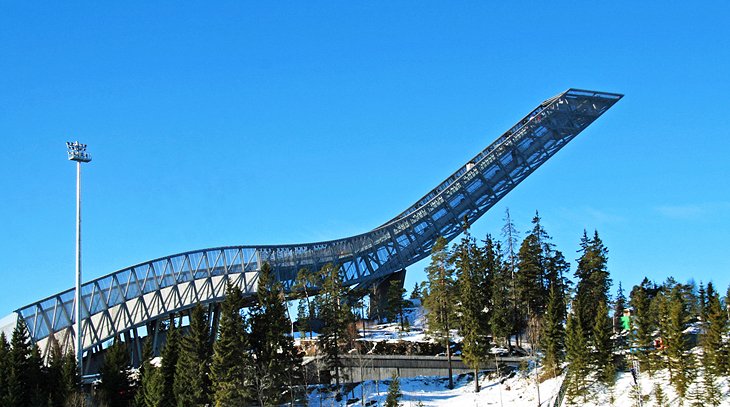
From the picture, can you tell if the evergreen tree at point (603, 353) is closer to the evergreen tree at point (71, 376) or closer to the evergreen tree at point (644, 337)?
the evergreen tree at point (644, 337)

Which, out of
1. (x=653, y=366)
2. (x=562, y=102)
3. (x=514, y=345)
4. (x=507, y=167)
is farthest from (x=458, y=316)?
(x=562, y=102)

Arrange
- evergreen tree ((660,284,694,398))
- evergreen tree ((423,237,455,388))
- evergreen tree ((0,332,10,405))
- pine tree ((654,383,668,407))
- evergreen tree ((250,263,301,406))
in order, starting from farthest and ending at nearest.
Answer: evergreen tree ((423,237,455,388)) → evergreen tree ((250,263,301,406)) → evergreen tree ((660,284,694,398)) → evergreen tree ((0,332,10,405)) → pine tree ((654,383,668,407))

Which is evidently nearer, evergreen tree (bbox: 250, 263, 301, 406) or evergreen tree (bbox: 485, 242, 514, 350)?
evergreen tree (bbox: 250, 263, 301, 406)

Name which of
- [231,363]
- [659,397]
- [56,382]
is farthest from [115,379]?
[659,397]

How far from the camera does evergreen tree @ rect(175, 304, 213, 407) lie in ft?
203

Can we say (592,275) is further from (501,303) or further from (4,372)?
(4,372)

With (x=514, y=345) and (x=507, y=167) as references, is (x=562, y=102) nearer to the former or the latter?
(x=507, y=167)

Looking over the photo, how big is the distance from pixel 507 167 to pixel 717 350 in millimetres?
50534

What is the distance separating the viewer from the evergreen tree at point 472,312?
71.9 m

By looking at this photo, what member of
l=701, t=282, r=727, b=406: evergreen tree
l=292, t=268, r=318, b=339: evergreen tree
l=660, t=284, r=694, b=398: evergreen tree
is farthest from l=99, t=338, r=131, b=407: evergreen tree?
l=701, t=282, r=727, b=406: evergreen tree

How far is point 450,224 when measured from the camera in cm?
10950

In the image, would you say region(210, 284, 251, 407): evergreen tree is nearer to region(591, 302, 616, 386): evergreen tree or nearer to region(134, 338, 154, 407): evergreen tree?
region(134, 338, 154, 407): evergreen tree

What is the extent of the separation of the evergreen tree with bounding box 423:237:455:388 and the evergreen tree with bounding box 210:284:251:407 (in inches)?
746

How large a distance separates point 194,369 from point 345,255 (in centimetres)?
4078
